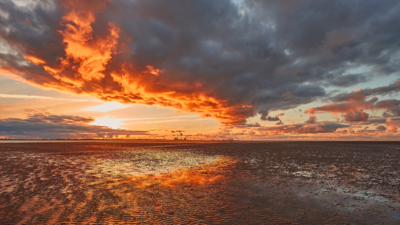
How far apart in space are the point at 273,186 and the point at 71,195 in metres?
13.5

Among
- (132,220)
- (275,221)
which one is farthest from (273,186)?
(132,220)

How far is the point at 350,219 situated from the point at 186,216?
7308 mm

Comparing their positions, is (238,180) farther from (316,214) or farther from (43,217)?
(43,217)

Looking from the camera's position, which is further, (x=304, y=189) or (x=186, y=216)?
(x=304, y=189)

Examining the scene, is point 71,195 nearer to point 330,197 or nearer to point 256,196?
point 256,196

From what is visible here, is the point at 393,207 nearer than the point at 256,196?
Yes

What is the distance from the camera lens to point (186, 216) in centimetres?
964

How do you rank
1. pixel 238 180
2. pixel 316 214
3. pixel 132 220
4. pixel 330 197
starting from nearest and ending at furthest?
pixel 132 220, pixel 316 214, pixel 330 197, pixel 238 180

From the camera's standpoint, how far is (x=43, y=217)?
30.6 ft

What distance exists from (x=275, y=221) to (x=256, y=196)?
3955 mm

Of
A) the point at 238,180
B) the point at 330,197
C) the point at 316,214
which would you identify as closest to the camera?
the point at 316,214

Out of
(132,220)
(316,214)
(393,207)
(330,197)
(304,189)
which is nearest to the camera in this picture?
(132,220)

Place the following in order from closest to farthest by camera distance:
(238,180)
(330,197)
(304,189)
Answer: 1. (330,197)
2. (304,189)
3. (238,180)

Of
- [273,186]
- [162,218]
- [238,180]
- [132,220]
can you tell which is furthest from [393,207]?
[132,220]
